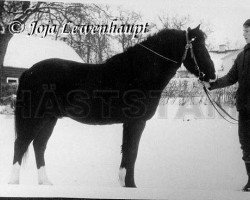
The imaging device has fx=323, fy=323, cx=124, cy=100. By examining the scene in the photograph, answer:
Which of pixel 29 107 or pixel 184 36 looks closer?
pixel 184 36

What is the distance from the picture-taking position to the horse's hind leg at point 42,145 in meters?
3.57

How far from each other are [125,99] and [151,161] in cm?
73

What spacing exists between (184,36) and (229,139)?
46.5 inches

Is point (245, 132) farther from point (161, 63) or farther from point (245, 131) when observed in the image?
point (161, 63)

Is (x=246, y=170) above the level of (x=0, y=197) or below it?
above

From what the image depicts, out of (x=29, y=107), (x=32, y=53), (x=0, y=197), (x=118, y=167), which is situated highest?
(x=32, y=53)

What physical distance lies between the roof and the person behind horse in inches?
62.4

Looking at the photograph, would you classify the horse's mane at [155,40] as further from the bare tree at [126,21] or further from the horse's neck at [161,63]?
the bare tree at [126,21]

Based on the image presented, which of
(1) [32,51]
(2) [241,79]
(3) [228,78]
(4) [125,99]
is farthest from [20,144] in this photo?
(2) [241,79]

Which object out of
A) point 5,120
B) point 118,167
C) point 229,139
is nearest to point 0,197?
point 5,120

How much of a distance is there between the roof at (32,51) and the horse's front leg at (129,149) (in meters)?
0.97

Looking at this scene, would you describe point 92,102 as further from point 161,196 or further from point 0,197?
point 0,197

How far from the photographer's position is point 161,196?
3.46 m

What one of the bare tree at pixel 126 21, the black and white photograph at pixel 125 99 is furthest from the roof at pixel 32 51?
the bare tree at pixel 126 21
